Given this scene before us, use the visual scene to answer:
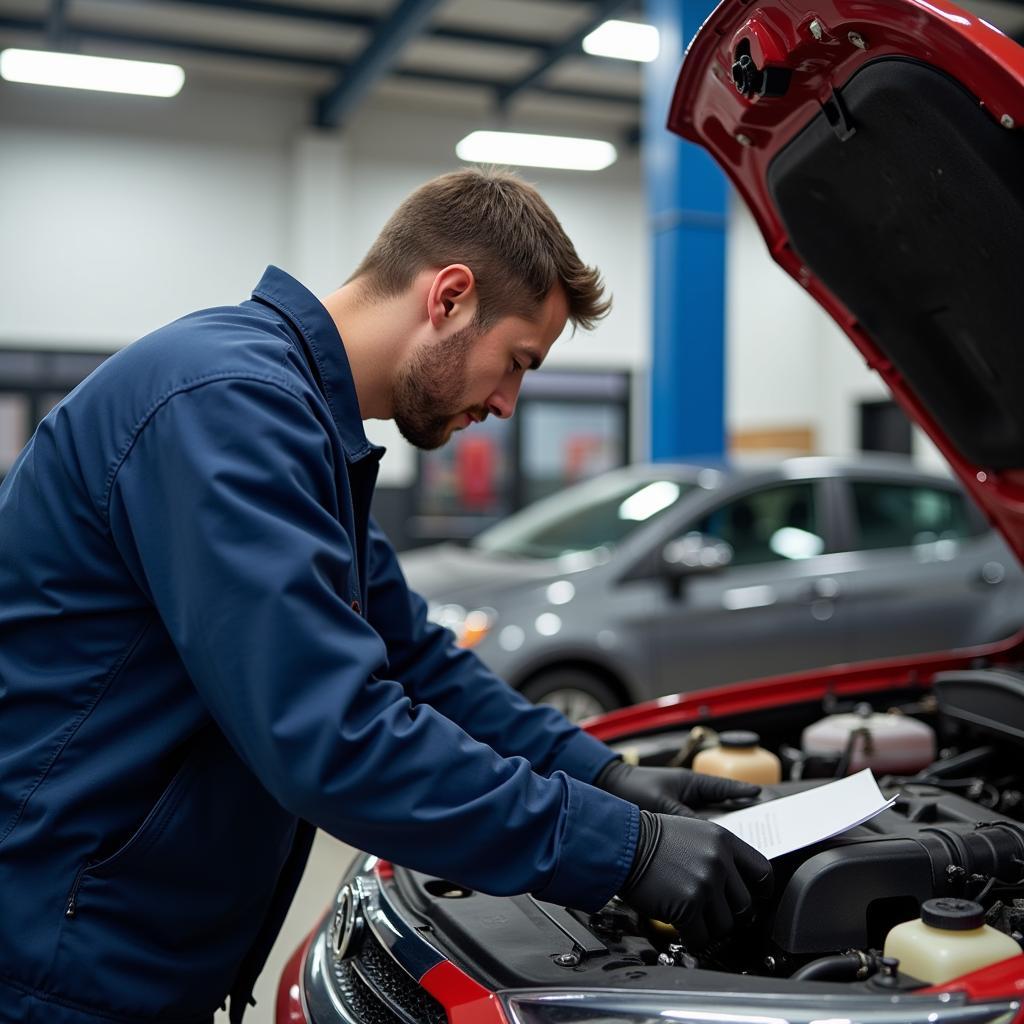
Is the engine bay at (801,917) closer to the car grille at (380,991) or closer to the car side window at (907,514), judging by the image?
the car grille at (380,991)

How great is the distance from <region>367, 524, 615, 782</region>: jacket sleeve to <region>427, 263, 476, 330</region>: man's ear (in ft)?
1.58

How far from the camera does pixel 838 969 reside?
1.25 metres

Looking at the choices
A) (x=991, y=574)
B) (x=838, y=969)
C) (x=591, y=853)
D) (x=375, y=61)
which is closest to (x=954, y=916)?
(x=838, y=969)

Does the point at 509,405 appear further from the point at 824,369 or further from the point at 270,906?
the point at 824,369

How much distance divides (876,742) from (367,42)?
28.5ft

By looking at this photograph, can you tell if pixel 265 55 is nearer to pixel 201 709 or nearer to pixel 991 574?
pixel 991 574

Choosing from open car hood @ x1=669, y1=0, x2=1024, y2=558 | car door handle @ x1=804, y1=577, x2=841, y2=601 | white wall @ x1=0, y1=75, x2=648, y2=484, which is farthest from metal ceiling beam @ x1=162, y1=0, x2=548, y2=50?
open car hood @ x1=669, y1=0, x2=1024, y2=558

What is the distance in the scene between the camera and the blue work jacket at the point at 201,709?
1.13 meters

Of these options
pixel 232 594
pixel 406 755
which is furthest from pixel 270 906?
pixel 232 594

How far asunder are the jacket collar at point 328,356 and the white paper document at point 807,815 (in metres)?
0.70

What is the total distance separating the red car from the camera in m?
1.24

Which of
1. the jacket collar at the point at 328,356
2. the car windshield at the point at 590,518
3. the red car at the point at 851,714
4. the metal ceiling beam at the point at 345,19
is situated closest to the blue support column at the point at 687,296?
the car windshield at the point at 590,518

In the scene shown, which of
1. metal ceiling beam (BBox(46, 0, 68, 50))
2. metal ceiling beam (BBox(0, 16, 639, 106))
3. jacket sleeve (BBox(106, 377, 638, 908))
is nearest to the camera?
jacket sleeve (BBox(106, 377, 638, 908))

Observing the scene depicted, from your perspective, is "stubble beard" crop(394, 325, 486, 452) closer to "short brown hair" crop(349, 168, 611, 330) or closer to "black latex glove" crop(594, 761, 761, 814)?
"short brown hair" crop(349, 168, 611, 330)
